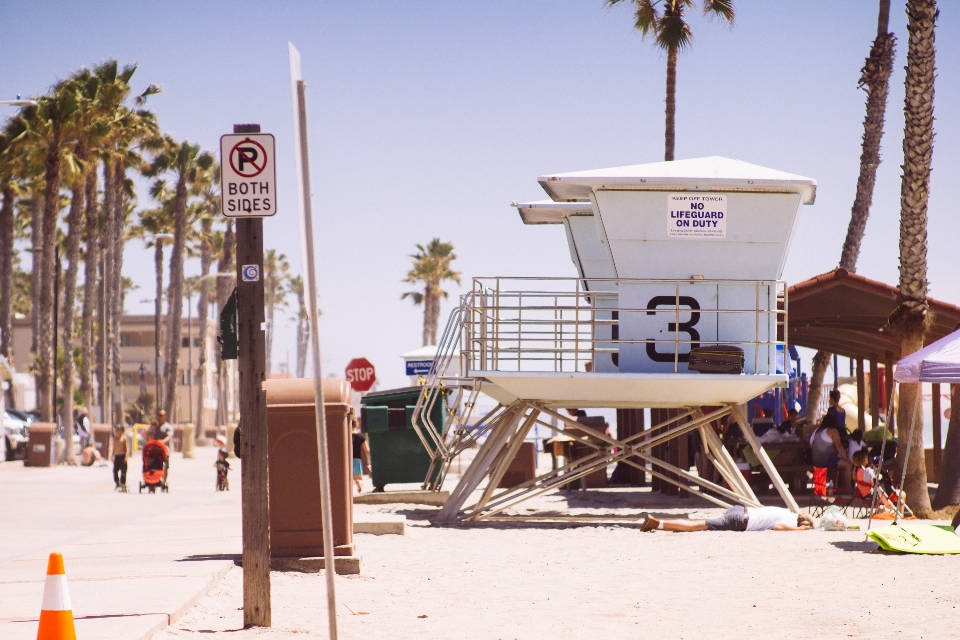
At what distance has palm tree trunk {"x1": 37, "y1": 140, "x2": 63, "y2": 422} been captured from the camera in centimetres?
3972

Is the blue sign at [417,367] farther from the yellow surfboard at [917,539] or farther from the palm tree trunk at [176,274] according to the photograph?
the palm tree trunk at [176,274]

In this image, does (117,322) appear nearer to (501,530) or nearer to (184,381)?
(501,530)

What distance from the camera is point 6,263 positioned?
171ft

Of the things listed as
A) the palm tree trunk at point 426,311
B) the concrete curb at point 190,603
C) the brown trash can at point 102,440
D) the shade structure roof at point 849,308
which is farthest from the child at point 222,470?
the palm tree trunk at point 426,311

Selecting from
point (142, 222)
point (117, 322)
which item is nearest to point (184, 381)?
point (142, 222)

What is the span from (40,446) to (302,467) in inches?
1097

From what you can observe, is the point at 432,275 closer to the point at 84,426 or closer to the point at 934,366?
the point at 84,426

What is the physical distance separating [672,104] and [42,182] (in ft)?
95.9

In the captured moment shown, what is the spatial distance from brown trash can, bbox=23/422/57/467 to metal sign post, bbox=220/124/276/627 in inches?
1170

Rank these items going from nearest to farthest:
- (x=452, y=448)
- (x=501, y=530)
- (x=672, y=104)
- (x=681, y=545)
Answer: (x=681, y=545)
(x=501, y=530)
(x=452, y=448)
(x=672, y=104)

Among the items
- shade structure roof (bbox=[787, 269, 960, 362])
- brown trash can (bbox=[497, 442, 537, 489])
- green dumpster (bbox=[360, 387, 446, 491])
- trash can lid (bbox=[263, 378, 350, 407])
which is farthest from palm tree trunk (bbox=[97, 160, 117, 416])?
trash can lid (bbox=[263, 378, 350, 407])

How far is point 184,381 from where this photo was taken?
4247 inches

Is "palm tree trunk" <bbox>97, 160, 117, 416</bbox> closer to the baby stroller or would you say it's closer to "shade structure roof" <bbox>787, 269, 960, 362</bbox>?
the baby stroller

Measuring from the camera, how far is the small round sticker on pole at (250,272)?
763cm
